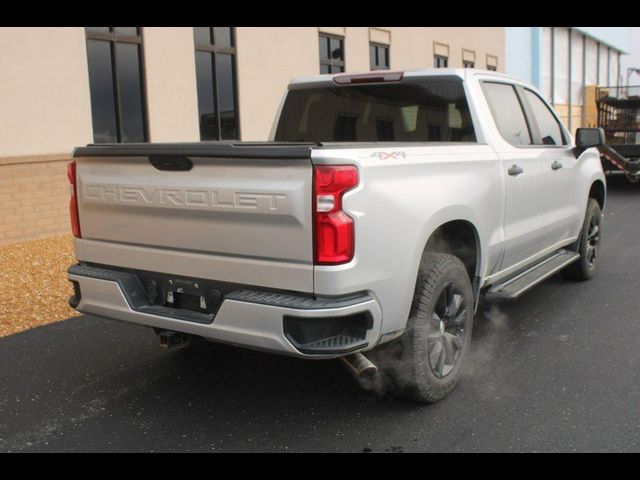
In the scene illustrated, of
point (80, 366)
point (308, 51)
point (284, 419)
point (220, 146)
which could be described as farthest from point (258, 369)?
point (308, 51)

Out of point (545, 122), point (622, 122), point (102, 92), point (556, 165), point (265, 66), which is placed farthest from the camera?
point (622, 122)

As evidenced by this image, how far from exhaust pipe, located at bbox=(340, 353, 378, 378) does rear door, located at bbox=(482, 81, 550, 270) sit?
1588 mm

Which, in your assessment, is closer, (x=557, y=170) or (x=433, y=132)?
(x=433, y=132)

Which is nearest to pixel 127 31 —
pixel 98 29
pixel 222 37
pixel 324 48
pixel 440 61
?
pixel 98 29

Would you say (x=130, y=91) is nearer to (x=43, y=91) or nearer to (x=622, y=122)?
(x=43, y=91)

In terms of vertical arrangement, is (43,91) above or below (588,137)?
above

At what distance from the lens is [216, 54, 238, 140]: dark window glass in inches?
479

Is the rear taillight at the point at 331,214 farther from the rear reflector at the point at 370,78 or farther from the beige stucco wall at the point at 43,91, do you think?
the beige stucco wall at the point at 43,91

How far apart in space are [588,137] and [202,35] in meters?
7.80

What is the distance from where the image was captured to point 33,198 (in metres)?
8.99

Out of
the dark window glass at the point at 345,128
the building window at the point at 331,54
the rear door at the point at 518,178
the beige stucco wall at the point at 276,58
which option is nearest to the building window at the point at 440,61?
the beige stucco wall at the point at 276,58

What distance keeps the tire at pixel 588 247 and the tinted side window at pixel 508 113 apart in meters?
1.59

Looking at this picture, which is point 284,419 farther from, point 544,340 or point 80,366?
point 544,340
